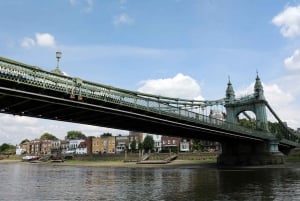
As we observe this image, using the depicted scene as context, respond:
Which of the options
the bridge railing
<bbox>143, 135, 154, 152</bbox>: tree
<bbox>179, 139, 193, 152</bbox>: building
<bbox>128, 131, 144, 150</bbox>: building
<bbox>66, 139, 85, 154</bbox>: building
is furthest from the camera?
<bbox>66, 139, 85, 154</bbox>: building

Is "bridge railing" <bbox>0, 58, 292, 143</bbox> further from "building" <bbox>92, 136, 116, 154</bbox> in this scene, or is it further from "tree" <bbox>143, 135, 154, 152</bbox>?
"building" <bbox>92, 136, 116, 154</bbox>

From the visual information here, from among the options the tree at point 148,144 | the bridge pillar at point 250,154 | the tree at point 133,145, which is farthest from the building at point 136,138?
the bridge pillar at point 250,154

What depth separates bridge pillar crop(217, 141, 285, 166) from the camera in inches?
3211

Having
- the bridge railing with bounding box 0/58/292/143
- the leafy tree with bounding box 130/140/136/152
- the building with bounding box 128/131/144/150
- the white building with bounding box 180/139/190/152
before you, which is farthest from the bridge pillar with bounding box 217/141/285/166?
the building with bounding box 128/131/144/150

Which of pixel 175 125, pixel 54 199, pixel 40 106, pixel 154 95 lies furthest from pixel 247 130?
pixel 54 199

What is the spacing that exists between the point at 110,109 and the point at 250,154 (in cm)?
5191

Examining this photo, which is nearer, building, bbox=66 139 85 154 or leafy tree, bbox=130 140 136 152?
leafy tree, bbox=130 140 136 152

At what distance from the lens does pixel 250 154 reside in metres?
85.9

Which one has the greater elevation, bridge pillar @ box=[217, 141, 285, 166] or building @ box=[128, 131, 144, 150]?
building @ box=[128, 131, 144, 150]

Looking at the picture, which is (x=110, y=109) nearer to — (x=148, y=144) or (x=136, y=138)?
(x=148, y=144)

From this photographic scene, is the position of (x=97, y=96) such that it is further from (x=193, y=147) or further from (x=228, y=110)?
(x=193, y=147)

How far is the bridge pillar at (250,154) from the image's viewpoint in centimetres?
8156

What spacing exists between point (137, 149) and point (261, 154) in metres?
71.8

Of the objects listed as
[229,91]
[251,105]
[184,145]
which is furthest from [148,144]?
[251,105]
